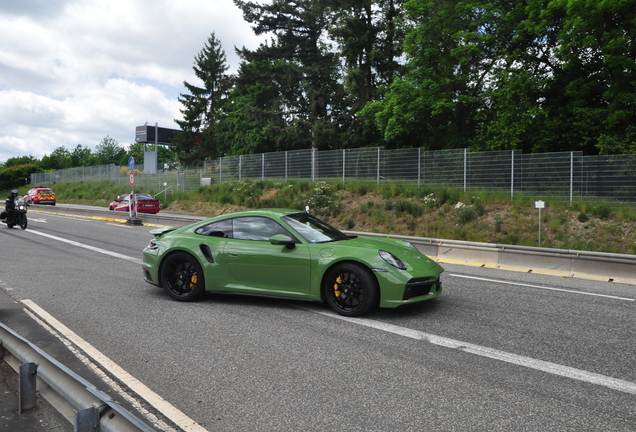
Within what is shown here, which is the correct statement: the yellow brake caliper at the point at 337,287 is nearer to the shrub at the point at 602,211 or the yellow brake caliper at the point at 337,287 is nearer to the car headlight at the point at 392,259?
the car headlight at the point at 392,259

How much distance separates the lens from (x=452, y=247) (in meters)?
12.5

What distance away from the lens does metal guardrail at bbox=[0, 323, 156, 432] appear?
264cm

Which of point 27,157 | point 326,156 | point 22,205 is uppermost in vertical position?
point 27,157

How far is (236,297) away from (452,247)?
6.78m

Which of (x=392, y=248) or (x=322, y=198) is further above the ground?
(x=322, y=198)

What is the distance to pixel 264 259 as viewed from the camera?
662 cm

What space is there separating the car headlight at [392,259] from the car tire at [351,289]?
26cm

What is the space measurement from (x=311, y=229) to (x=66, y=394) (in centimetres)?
426

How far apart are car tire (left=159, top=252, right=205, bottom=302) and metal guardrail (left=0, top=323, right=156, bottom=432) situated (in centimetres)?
312

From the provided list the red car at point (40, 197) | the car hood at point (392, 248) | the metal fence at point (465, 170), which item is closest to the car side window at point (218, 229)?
the car hood at point (392, 248)

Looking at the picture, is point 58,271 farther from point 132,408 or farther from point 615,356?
point 615,356

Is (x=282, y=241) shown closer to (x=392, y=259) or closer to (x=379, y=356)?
(x=392, y=259)

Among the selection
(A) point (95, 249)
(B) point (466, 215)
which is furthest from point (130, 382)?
(B) point (466, 215)

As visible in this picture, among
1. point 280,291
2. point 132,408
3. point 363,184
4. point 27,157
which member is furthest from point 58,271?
point 27,157
